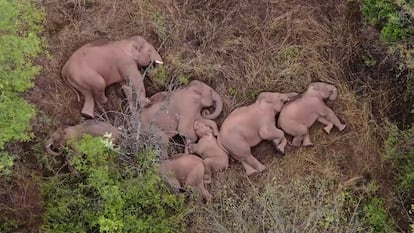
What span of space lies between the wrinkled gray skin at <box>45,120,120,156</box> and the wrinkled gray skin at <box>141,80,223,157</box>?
264 millimetres

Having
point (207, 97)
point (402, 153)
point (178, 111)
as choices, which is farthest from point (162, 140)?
point (402, 153)

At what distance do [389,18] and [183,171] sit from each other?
75.8 inches

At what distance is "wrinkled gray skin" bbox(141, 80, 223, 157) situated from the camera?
5.02m

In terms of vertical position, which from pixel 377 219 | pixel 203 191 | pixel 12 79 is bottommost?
pixel 377 219

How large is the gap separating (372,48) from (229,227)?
1852 mm

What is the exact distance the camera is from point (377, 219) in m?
4.95

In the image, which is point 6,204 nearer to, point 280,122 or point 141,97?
point 141,97

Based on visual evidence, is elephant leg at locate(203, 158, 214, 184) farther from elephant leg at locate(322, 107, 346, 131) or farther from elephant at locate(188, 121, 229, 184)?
elephant leg at locate(322, 107, 346, 131)

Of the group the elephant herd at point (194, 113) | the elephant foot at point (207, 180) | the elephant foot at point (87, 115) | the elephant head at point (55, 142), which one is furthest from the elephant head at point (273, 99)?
the elephant head at point (55, 142)

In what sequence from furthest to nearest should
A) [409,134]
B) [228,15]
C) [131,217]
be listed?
[228,15]
[409,134]
[131,217]

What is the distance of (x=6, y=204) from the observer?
15.8ft

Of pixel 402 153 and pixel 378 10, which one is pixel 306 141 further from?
pixel 378 10

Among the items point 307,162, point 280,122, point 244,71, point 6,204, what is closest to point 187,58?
point 244,71

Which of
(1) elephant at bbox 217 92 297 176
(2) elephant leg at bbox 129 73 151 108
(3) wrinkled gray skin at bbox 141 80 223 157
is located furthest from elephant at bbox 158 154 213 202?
(2) elephant leg at bbox 129 73 151 108
